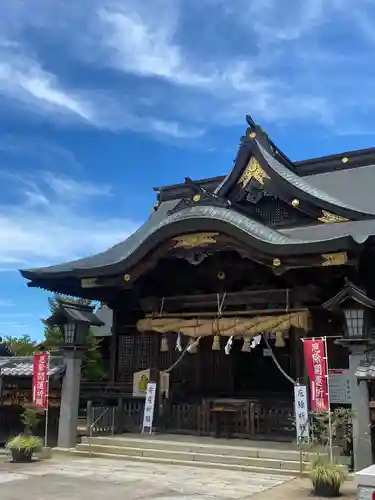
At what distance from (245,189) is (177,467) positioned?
26.5 ft

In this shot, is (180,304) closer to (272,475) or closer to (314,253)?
(314,253)

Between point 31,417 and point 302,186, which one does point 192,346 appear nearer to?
point 31,417

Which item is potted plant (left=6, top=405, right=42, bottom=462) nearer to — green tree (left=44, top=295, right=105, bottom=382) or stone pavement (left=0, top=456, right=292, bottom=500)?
stone pavement (left=0, top=456, right=292, bottom=500)

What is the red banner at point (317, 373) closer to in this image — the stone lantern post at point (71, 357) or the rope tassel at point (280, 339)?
the rope tassel at point (280, 339)

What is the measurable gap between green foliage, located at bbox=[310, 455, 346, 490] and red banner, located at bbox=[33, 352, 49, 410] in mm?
7088

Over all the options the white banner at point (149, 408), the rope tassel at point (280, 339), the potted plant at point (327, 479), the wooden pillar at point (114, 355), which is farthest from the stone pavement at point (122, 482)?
the wooden pillar at point (114, 355)

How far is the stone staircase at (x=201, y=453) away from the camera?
10852 mm

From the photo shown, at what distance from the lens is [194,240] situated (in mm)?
13469

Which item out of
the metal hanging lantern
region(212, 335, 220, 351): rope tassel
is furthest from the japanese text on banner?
region(212, 335, 220, 351): rope tassel

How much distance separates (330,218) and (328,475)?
7368mm

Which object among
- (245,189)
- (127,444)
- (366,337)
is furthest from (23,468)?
(245,189)

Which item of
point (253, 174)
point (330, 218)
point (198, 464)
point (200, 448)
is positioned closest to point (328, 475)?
point (198, 464)

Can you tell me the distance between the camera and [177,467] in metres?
11.3

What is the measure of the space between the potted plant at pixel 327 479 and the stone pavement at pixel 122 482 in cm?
96
